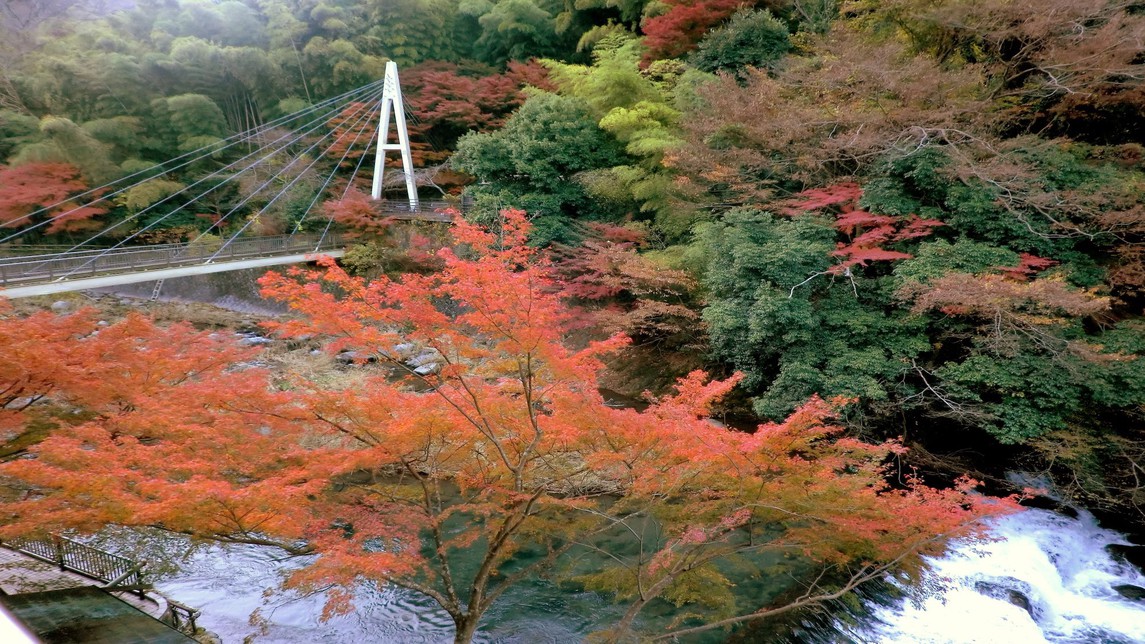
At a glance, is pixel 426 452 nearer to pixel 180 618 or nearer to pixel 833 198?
pixel 180 618

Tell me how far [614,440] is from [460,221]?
10.5 ft

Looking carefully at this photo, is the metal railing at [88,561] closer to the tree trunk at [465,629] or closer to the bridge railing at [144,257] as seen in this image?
the tree trunk at [465,629]

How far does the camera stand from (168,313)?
64.5 ft

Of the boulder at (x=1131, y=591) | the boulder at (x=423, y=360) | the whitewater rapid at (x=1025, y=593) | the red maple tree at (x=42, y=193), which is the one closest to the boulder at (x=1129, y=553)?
the whitewater rapid at (x=1025, y=593)

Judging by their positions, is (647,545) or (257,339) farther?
(257,339)

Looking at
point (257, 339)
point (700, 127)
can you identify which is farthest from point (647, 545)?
point (257, 339)

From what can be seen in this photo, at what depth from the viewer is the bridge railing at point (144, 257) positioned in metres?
13.9

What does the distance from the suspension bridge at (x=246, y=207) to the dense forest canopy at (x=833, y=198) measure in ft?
1.56

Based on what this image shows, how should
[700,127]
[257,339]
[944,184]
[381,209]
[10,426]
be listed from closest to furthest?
[10,426]
[944,184]
[700,127]
[257,339]
[381,209]

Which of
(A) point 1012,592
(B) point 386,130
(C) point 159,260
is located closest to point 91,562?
(C) point 159,260

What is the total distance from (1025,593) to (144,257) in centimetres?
2180

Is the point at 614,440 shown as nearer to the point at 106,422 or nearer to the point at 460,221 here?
the point at 460,221

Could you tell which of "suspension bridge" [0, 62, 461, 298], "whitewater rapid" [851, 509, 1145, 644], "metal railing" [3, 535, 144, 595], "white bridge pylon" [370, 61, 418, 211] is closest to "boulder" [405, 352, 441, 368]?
"suspension bridge" [0, 62, 461, 298]

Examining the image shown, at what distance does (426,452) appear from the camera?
669 centimetres
